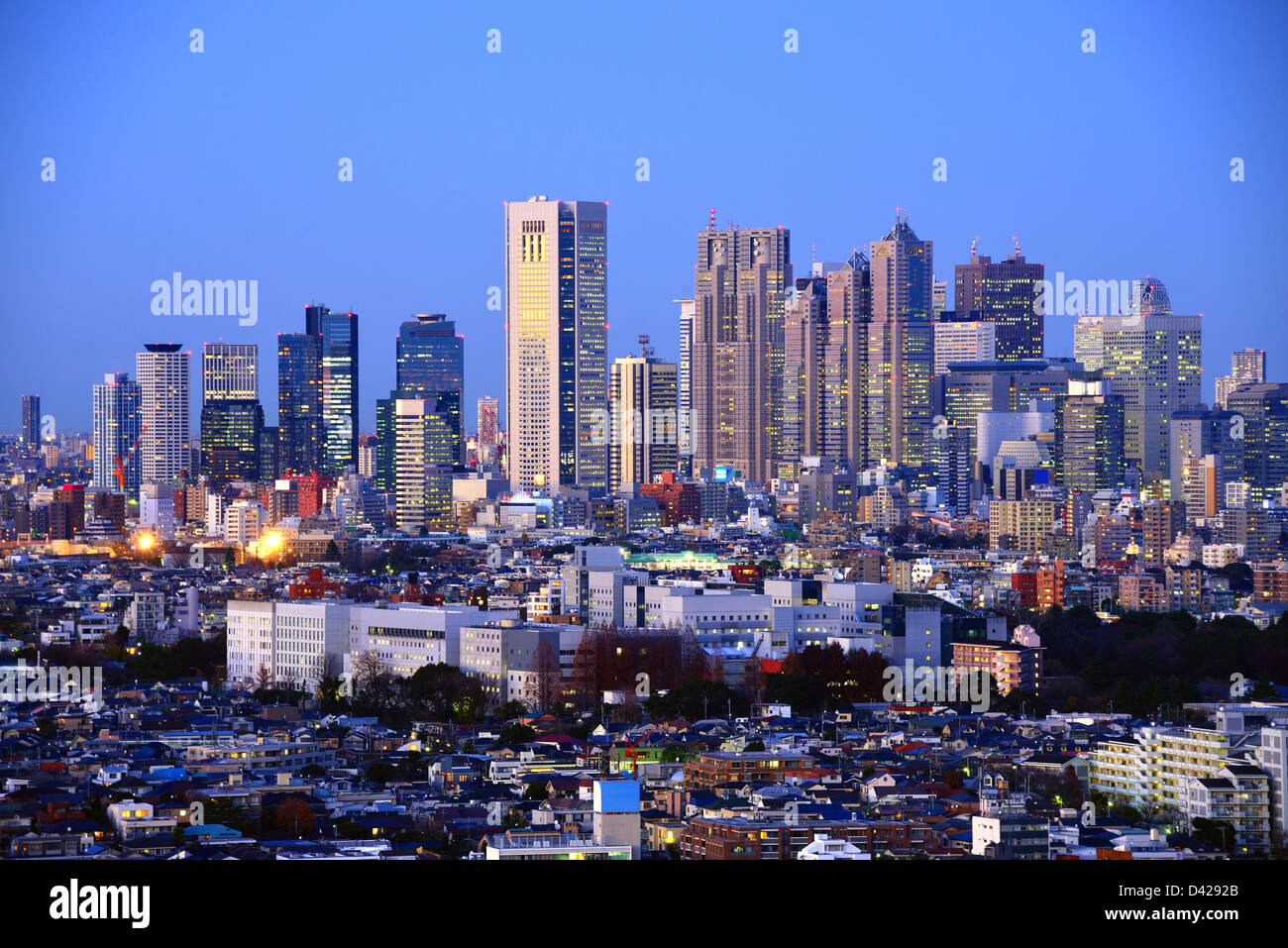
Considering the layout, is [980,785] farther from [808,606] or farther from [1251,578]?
[1251,578]

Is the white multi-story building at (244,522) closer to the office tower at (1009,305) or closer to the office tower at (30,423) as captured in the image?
the office tower at (30,423)

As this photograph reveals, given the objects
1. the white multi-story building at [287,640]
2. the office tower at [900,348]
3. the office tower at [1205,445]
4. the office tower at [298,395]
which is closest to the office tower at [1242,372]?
the office tower at [1205,445]

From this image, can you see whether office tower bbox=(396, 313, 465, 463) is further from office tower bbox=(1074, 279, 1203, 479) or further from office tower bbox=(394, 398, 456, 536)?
office tower bbox=(1074, 279, 1203, 479)
